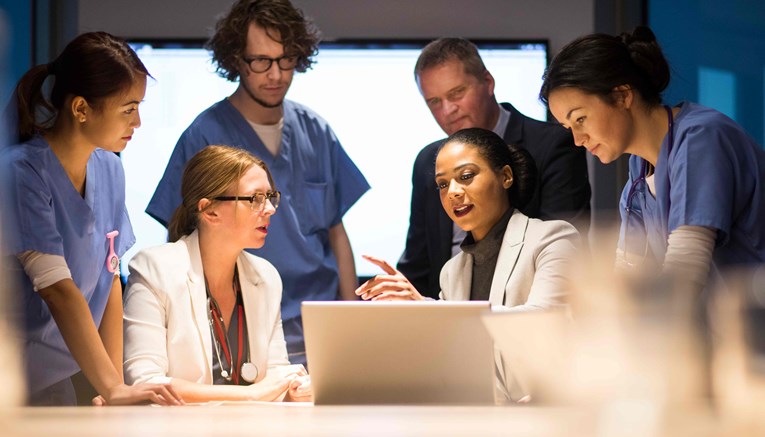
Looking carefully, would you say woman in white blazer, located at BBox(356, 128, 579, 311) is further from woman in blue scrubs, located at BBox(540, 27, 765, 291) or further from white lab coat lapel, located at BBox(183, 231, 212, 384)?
white lab coat lapel, located at BBox(183, 231, 212, 384)

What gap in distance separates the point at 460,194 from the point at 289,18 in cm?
86

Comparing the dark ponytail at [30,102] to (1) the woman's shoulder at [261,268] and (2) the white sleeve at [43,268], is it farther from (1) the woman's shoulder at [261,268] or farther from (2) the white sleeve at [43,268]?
(1) the woman's shoulder at [261,268]

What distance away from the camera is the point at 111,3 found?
3.74 metres

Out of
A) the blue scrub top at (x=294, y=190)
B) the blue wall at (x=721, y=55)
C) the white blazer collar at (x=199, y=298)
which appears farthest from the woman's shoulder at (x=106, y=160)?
the blue wall at (x=721, y=55)

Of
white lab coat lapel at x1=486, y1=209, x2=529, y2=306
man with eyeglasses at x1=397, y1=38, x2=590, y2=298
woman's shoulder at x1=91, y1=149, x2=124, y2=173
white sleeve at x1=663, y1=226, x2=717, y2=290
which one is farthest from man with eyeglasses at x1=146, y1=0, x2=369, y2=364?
white sleeve at x1=663, y1=226, x2=717, y2=290

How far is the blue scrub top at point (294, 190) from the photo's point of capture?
278cm

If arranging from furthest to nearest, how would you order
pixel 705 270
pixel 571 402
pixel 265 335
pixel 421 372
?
pixel 265 335 < pixel 705 270 < pixel 421 372 < pixel 571 402

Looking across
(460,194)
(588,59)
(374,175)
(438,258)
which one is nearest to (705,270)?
(588,59)

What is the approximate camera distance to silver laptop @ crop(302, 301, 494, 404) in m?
1.31

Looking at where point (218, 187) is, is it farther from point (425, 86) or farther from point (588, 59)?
point (588, 59)

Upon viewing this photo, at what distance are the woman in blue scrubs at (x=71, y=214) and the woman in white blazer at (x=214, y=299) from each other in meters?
0.08

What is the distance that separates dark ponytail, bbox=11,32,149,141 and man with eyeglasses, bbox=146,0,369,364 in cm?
72

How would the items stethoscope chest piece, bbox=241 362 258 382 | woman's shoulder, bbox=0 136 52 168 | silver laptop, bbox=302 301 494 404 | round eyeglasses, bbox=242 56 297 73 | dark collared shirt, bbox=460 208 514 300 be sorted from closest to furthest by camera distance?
silver laptop, bbox=302 301 494 404 → woman's shoulder, bbox=0 136 52 168 → stethoscope chest piece, bbox=241 362 258 382 → dark collared shirt, bbox=460 208 514 300 → round eyeglasses, bbox=242 56 297 73

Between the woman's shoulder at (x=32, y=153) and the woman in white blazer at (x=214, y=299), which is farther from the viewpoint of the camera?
the woman in white blazer at (x=214, y=299)
